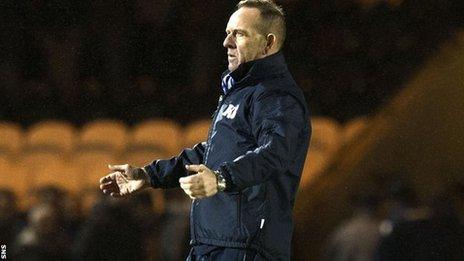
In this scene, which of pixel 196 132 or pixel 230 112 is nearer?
pixel 230 112

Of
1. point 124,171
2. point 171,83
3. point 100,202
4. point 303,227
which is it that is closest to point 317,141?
point 303,227

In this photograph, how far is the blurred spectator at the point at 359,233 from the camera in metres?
4.28

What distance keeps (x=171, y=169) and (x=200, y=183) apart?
505mm

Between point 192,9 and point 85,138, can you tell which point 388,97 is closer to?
point 192,9

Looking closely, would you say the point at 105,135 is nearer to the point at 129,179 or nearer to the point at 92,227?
the point at 92,227

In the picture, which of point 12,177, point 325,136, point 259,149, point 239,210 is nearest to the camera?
point 259,149

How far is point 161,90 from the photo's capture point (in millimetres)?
4695

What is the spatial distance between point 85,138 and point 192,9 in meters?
0.86

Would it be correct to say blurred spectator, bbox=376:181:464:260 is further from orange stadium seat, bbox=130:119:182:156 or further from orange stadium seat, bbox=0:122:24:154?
orange stadium seat, bbox=0:122:24:154

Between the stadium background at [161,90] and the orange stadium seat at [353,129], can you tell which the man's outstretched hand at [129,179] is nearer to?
the stadium background at [161,90]

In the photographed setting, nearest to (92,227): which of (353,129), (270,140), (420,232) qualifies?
(353,129)

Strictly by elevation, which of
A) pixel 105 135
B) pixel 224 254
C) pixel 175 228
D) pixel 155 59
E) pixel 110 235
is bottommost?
pixel 175 228

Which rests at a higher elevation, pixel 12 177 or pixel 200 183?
pixel 200 183

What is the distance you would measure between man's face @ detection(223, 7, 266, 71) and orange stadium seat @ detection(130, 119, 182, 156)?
255 centimetres
